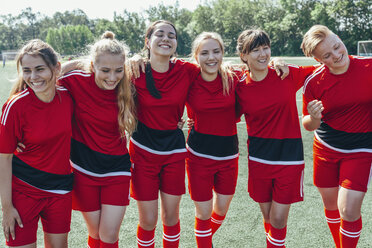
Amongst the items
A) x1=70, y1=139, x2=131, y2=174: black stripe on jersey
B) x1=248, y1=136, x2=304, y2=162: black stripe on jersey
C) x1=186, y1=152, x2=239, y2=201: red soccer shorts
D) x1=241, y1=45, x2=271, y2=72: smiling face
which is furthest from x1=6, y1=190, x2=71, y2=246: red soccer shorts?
x1=241, y1=45, x2=271, y2=72: smiling face

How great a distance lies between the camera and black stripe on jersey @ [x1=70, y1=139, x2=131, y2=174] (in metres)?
2.76

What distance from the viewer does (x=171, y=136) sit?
304 centimetres

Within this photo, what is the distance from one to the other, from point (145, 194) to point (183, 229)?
1131 millimetres

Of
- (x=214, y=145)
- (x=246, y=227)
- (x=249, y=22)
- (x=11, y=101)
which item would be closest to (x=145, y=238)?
(x=214, y=145)

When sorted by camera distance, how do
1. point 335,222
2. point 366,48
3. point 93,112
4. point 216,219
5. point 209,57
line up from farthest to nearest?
point 366,48, point 216,219, point 335,222, point 209,57, point 93,112

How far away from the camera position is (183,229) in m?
3.92

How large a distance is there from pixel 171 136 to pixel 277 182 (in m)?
0.96

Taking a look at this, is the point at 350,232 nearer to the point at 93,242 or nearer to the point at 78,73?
the point at 93,242

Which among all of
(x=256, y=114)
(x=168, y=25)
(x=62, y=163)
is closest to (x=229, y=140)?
(x=256, y=114)

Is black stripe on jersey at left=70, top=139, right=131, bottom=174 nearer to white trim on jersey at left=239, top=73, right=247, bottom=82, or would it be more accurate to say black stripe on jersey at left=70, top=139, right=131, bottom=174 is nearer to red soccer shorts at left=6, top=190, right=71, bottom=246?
red soccer shorts at left=6, top=190, right=71, bottom=246

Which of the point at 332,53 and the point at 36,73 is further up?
the point at 332,53

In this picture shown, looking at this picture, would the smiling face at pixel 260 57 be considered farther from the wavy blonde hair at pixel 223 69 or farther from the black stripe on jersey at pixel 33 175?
the black stripe on jersey at pixel 33 175

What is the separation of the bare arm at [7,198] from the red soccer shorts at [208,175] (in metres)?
1.44

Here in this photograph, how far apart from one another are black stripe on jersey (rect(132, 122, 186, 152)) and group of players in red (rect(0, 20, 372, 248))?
0.01 m
